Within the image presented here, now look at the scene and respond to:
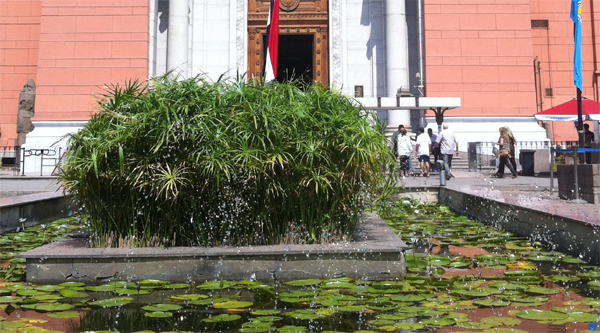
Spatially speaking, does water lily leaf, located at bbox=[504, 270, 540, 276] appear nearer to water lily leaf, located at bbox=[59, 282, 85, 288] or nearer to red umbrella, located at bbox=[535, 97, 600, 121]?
water lily leaf, located at bbox=[59, 282, 85, 288]

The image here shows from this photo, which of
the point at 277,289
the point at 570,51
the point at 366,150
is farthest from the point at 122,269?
the point at 570,51

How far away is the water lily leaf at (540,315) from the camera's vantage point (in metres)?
2.94

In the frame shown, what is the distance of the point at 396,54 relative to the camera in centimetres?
1809

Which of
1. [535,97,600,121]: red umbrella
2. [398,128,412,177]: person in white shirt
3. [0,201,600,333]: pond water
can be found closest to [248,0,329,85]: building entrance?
[398,128,412,177]: person in white shirt

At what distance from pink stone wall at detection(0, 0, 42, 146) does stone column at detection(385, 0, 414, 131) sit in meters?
12.2

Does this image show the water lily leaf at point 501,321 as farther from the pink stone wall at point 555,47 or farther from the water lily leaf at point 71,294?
the pink stone wall at point 555,47

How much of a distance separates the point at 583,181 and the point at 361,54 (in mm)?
12720

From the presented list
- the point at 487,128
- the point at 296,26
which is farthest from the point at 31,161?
the point at 487,128

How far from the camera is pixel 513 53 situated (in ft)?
59.6

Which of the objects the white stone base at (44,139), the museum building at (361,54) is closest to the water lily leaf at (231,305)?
the museum building at (361,54)

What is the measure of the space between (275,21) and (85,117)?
24.7 feet

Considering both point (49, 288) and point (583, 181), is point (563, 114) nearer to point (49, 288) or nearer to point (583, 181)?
Result: point (583, 181)

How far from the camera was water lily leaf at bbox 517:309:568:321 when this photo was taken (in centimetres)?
294

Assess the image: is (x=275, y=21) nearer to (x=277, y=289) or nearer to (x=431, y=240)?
(x=431, y=240)
